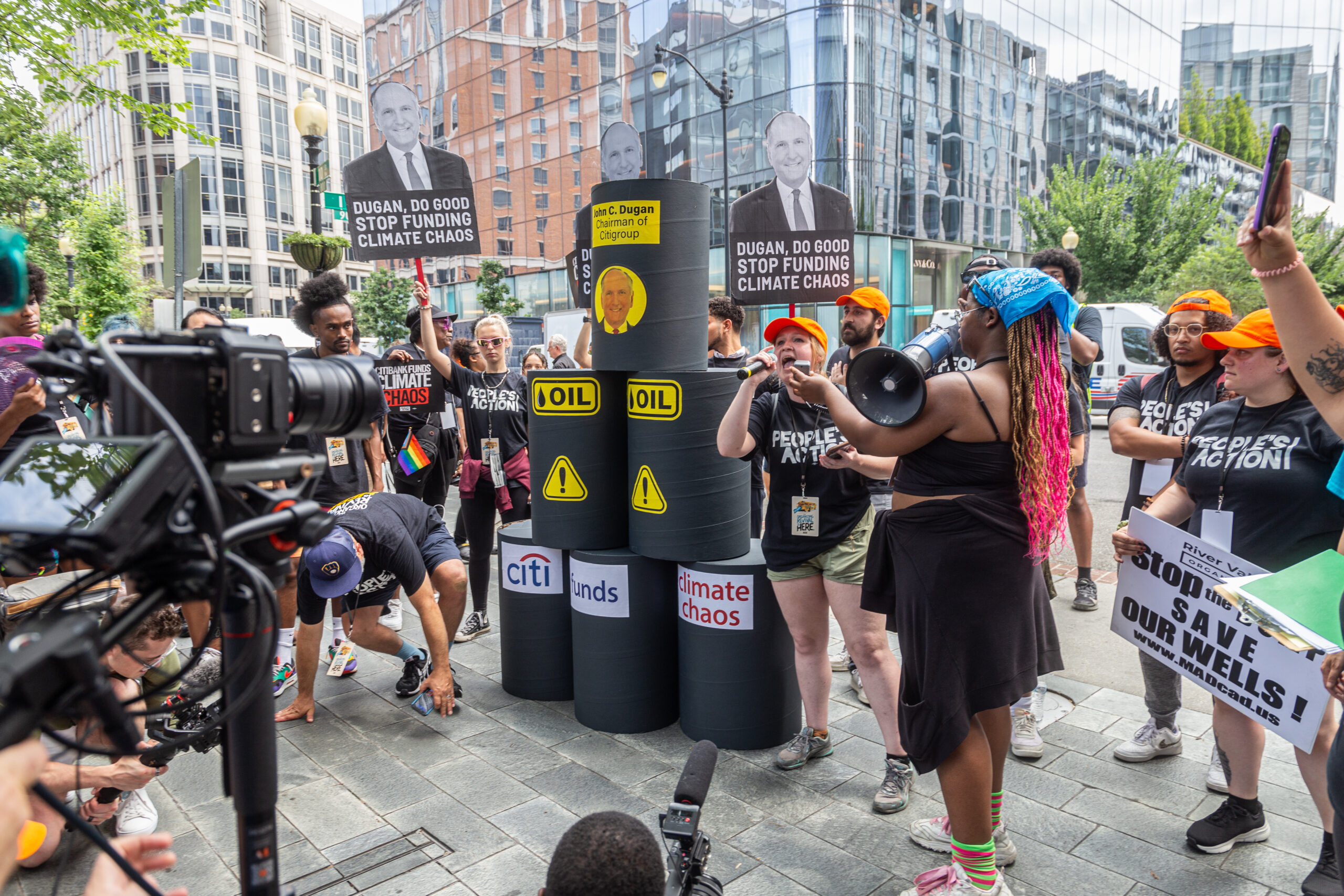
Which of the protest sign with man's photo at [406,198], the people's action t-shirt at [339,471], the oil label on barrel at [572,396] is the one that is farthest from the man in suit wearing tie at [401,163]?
the oil label on barrel at [572,396]

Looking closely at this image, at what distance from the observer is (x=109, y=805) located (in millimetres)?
3195

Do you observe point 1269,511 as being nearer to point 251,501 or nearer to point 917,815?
point 917,815

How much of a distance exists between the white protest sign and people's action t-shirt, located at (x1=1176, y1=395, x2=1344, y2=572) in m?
0.12

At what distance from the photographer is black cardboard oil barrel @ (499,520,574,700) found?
180 inches

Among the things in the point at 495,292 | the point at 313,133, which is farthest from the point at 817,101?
the point at 313,133

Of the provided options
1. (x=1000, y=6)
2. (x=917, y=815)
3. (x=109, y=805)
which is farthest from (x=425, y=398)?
(x=1000, y=6)

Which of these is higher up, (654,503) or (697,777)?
(654,503)

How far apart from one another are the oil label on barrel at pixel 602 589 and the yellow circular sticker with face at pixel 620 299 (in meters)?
1.18

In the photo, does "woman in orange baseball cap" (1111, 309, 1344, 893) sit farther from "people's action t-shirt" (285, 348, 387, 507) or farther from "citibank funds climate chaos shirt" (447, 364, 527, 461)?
"citibank funds climate chaos shirt" (447, 364, 527, 461)

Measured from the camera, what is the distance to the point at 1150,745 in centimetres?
381

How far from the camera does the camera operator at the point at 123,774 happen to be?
8.67 feet

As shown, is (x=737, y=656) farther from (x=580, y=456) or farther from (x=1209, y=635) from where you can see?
(x=1209, y=635)

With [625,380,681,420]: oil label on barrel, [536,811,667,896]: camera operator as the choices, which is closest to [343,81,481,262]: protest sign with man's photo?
[625,380,681,420]: oil label on barrel

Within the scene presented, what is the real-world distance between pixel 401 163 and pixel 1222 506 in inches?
240
